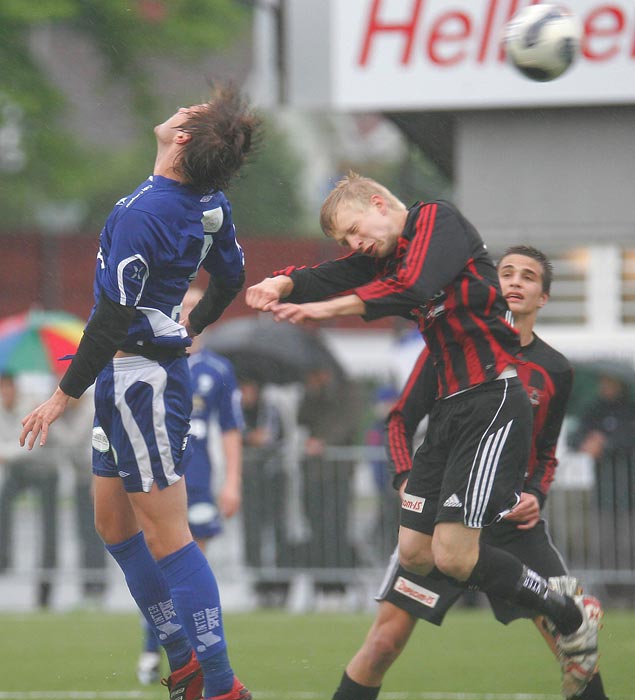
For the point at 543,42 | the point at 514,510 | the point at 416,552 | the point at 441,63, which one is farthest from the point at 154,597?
the point at 441,63

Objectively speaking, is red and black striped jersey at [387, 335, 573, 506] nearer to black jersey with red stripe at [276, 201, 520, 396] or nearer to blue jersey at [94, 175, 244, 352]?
black jersey with red stripe at [276, 201, 520, 396]

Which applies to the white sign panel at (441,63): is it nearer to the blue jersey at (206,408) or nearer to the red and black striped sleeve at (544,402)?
the blue jersey at (206,408)

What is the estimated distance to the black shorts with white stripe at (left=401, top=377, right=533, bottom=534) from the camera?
227 inches

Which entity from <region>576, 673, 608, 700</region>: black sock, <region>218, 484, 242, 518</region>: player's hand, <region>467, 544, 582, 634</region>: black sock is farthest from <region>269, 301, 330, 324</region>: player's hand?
<region>218, 484, 242, 518</region>: player's hand

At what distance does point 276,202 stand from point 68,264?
49.9 ft

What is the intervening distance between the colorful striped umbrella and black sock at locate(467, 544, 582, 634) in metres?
8.74

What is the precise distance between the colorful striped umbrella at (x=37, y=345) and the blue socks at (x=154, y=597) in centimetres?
839

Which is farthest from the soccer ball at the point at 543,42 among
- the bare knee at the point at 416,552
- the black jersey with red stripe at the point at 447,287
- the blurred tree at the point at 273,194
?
the blurred tree at the point at 273,194

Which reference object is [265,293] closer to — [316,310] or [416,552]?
[316,310]

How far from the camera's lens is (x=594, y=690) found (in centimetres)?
616

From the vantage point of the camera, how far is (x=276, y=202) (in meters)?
45.4

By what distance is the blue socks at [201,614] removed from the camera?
559 centimetres

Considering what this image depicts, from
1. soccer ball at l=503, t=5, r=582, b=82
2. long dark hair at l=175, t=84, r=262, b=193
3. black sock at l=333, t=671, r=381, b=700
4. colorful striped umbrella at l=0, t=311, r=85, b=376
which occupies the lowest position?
colorful striped umbrella at l=0, t=311, r=85, b=376

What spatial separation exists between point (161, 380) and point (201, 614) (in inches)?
35.6
